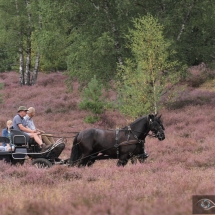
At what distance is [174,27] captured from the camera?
79.8 ft

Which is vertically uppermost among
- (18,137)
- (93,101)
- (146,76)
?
(146,76)

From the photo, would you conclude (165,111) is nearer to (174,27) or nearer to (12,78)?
(174,27)

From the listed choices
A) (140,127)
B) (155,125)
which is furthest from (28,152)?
(155,125)

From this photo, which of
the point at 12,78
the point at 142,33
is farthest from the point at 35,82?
the point at 142,33

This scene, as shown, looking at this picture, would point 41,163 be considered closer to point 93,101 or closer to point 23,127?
point 23,127

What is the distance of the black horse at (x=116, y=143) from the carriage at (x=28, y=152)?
54cm

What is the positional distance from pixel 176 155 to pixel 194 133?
181 inches

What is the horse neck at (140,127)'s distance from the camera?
1109cm

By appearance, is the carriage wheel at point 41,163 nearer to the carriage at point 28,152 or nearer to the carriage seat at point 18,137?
the carriage at point 28,152

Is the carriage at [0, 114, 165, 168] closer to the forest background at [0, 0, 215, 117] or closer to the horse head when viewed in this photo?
the horse head

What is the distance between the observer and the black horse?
36.1 ft

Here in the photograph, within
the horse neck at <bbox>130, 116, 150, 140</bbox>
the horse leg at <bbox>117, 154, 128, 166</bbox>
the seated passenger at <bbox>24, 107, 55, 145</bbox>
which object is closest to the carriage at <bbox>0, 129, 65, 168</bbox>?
the seated passenger at <bbox>24, 107, 55, 145</bbox>

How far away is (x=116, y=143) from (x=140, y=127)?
2.75 feet

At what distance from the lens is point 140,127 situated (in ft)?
36.6
